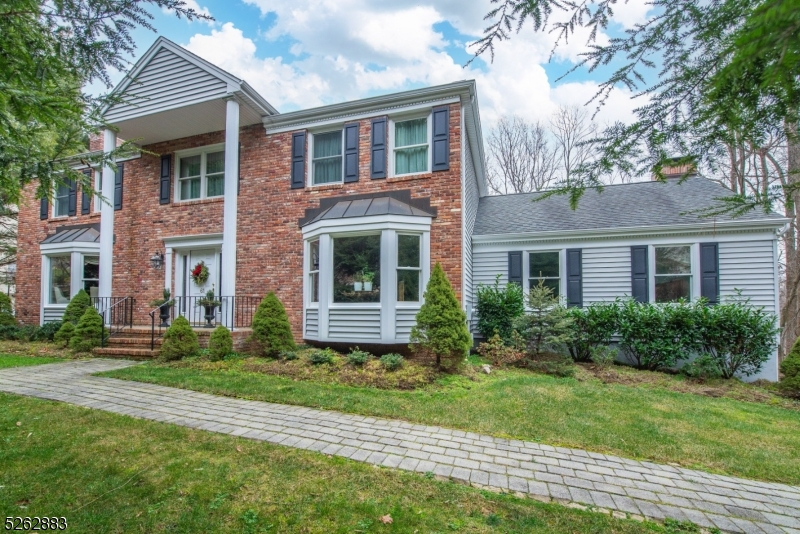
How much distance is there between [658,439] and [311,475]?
12.3 ft

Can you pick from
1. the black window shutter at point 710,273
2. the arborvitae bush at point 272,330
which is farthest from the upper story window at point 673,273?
the arborvitae bush at point 272,330

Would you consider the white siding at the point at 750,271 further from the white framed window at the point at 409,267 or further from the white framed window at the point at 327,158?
the white framed window at the point at 327,158

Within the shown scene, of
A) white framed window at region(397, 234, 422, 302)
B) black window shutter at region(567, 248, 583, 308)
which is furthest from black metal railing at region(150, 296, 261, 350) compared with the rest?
black window shutter at region(567, 248, 583, 308)

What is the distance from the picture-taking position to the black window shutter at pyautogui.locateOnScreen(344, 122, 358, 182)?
9.35 metres

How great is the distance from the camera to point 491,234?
1079 cm

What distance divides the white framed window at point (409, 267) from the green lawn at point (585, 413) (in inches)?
94.0

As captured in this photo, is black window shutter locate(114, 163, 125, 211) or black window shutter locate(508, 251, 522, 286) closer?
black window shutter locate(508, 251, 522, 286)

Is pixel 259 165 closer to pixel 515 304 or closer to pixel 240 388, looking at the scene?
pixel 240 388

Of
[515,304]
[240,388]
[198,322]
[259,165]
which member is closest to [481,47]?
[240,388]

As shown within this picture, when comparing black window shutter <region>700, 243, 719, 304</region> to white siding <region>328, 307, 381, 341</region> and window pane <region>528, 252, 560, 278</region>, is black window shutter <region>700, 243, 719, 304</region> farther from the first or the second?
white siding <region>328, 307, 381, 341</region>

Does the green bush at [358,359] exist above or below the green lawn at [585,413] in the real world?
above

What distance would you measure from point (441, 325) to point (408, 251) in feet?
6.71

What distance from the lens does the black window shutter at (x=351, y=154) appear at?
9.35 meters

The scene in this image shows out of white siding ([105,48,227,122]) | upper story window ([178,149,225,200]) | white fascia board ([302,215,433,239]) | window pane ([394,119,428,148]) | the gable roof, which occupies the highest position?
white siding ([105,48,227,122])
